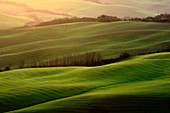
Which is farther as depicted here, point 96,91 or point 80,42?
point 80,42

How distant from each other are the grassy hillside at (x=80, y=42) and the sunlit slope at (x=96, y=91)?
388 inches

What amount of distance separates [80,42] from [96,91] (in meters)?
27.1

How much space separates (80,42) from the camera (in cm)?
3834

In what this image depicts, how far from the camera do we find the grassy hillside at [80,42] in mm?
29500

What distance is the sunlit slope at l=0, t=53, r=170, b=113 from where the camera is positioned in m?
8.12

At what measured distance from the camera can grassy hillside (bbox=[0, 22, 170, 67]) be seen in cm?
2950

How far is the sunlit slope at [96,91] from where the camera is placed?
8125mm

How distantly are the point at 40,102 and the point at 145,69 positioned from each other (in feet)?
26.0

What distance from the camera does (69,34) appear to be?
49.2 m

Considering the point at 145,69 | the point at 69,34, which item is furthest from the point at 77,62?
the point at 69,34

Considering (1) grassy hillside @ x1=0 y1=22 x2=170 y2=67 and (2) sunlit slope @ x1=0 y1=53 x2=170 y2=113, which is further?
(1) grassy hillside @ x1=0 y1=22 x2=170 y2=67

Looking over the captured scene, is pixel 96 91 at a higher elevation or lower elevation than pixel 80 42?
lower

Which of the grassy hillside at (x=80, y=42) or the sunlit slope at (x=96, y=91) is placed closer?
the sunlit slope at (x=96, y=91)

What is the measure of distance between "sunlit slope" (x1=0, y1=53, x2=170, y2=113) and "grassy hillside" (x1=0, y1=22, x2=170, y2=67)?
9868 mm
